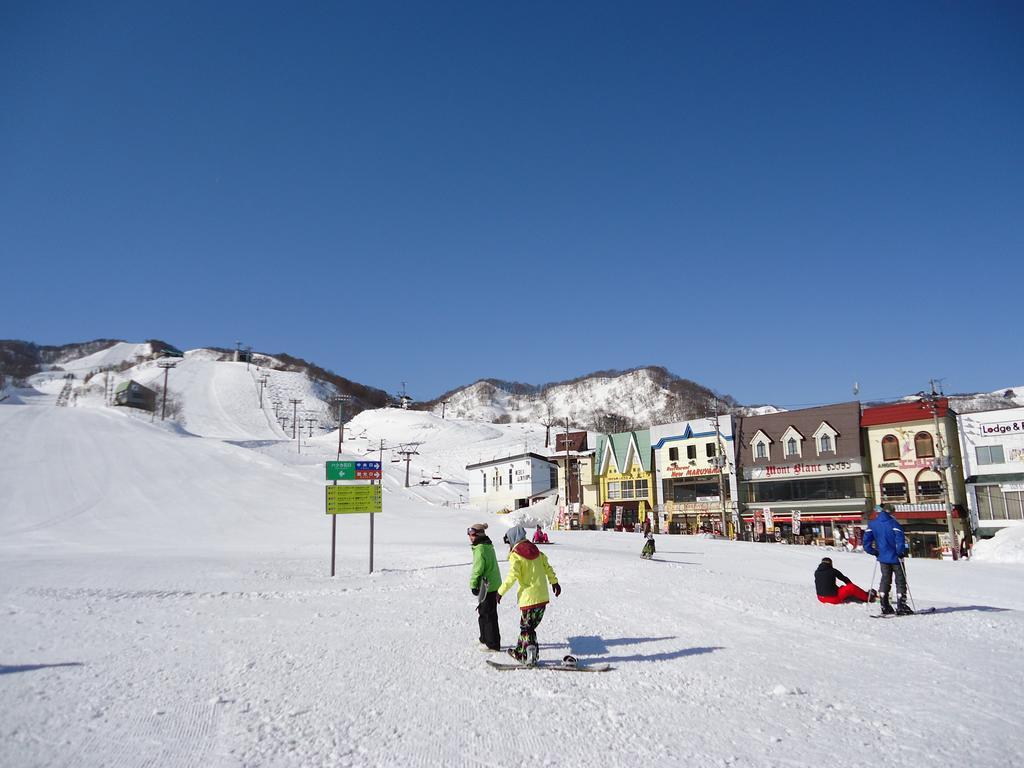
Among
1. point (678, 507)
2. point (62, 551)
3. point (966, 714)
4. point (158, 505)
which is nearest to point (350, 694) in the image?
point (966, 714)

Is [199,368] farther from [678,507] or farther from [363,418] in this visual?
[678,507]

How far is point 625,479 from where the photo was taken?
184ft

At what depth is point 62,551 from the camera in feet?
85.4

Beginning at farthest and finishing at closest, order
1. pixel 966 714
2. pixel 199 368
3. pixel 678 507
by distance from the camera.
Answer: pixel 199 368
pixel 678 507
pixel 966 714

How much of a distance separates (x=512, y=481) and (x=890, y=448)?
36.1 metres

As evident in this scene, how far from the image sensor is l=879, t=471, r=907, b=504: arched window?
4178cm

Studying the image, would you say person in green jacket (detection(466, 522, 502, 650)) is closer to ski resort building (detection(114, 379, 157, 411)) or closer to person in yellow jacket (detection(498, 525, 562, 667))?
person in yellow jacket (detection(498, 525, 562, 667))

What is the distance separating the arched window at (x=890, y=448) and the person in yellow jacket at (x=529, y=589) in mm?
42481

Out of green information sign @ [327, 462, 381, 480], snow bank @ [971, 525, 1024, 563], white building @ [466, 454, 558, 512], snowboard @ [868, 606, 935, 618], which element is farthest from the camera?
white building @ [466, 454, 558, 512]

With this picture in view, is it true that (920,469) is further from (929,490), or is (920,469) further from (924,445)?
(924,445)

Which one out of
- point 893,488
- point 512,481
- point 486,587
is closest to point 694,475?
point 893,488

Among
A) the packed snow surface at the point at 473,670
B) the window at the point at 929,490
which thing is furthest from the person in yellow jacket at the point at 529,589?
the window at the point at 929,490

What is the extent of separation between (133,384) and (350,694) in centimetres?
13114

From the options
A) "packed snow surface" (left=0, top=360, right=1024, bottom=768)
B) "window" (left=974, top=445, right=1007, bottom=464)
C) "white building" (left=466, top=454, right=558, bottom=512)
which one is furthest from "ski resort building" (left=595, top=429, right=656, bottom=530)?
"packed snow surface" (left=0, top=360, right=1024, bottom=768)
